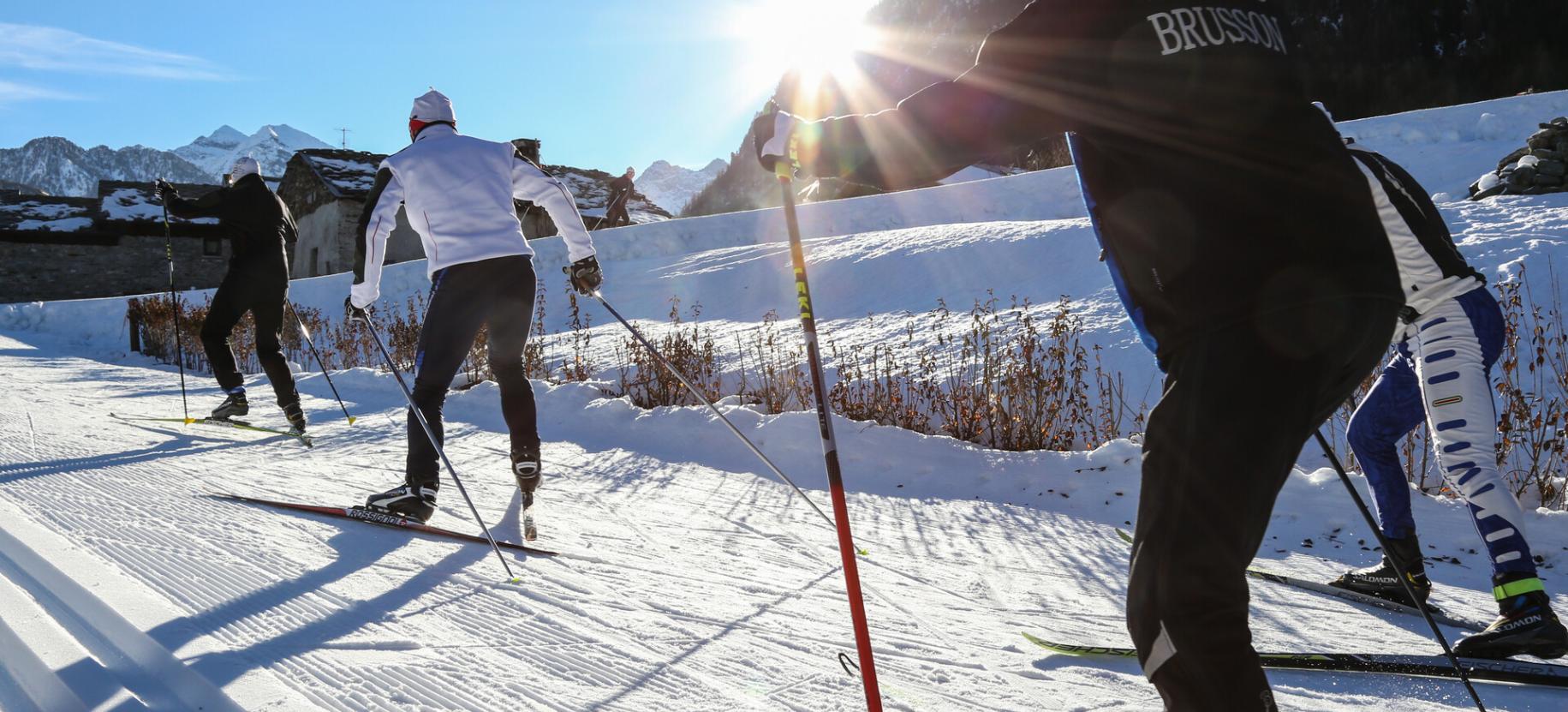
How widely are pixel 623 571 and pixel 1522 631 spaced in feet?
8.98

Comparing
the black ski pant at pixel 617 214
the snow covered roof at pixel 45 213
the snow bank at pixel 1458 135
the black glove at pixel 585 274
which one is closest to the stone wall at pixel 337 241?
the black ski pant at pixel 617 214

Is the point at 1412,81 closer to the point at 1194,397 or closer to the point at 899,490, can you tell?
the point at 899,490

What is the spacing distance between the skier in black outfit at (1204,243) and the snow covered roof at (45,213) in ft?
123

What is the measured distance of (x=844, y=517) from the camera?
1920 mm

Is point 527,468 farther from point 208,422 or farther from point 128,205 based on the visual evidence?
point 128,205

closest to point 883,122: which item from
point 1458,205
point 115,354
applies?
point 1458,205

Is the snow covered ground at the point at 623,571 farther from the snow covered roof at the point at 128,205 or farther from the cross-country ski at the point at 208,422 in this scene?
the snow covered roof at the point at 128,205

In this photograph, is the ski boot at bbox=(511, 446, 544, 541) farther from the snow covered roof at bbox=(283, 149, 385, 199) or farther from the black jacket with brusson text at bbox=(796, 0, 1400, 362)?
the snow covered roof at bbox=(283, 149, 385, 199)

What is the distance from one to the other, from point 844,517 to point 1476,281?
2.12 meters

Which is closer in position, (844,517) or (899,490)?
(844,517)

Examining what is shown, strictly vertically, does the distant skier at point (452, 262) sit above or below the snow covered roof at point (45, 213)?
below

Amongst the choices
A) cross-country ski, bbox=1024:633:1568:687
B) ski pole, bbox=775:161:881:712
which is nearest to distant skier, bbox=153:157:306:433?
ski pole, bbox=775:161:881:712

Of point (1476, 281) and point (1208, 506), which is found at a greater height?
point (1476, 281)

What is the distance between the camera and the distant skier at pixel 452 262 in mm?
3828
